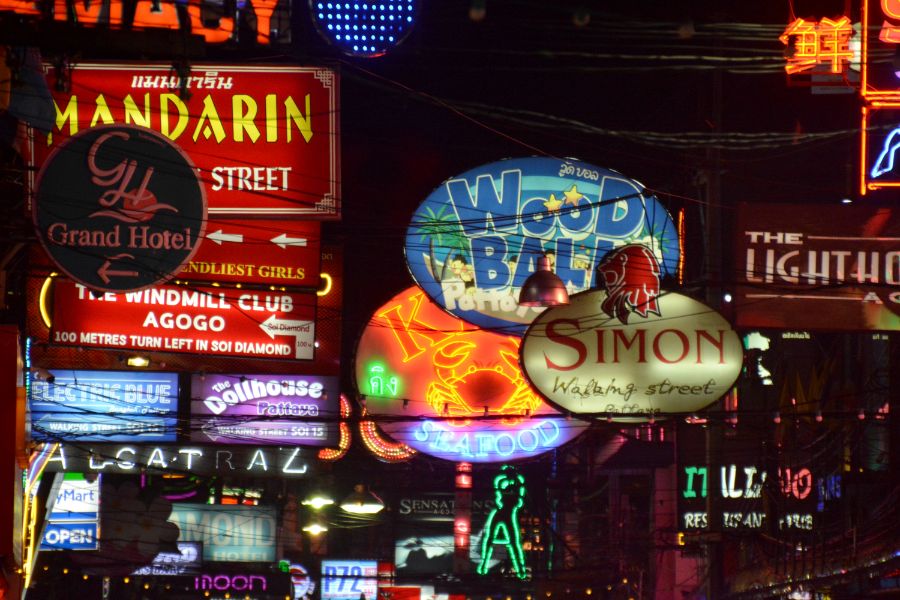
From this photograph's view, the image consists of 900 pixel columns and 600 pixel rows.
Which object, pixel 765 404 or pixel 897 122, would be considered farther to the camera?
pixel 765 404

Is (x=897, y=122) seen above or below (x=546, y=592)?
above

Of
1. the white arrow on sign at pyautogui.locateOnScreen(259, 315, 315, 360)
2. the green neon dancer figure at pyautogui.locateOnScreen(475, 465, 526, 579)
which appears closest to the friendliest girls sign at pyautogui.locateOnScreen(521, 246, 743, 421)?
the white arrow on sign at pyautogui.locateOnScreen(259, 315, 315, 360)

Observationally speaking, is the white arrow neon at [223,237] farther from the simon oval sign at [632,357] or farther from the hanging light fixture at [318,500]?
the hanging light fixture at [318,500]

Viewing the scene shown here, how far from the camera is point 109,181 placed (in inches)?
619

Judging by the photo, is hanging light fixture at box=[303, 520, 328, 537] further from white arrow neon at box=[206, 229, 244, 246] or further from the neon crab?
white arrow neon at box=[206, 229, 244, 246]

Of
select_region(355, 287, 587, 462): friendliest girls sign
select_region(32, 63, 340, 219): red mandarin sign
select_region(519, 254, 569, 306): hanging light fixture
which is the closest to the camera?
select_region(519, 254, 569, 306): hanging light fixture

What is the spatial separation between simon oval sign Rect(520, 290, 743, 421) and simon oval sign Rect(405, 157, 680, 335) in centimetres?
210

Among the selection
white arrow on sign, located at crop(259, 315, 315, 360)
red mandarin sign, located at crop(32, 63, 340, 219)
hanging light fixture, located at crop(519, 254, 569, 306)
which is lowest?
white arrow on sign, located at crop(259, 315, 315, 360)

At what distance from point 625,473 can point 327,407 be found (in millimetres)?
16301

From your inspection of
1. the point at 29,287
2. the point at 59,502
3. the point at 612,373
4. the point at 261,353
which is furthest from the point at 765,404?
the point at 59,502

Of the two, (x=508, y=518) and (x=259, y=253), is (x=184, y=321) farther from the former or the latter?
(x=508, y=518)

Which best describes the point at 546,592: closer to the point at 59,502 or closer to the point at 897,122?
the point at 59,502

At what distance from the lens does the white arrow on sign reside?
784 inches

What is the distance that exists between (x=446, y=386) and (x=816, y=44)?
7719mm
